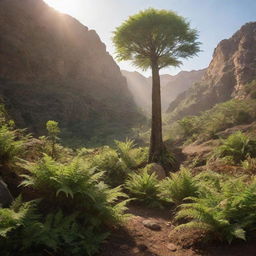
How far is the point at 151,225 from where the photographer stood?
5.50m

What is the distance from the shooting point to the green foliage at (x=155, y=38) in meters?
12.2

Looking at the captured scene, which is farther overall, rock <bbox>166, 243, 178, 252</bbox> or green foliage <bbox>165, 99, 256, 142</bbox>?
green foliage <bbox>165, 99, 256, 142</bbox>

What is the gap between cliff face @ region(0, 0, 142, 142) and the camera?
38.0m

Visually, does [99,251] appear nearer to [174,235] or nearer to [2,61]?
[174,235]

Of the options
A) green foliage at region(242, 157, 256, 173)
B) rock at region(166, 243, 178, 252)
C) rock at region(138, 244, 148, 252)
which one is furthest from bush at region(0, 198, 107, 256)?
green foliage at region(242, 157, 256, 173)

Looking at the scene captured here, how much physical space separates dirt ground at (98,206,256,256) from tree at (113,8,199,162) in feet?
22.9

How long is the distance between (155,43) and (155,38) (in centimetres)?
23

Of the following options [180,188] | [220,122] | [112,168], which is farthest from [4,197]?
[220,122]

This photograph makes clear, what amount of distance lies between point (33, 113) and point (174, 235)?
109 ft

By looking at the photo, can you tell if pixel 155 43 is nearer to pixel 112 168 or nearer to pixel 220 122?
pixel 112 168

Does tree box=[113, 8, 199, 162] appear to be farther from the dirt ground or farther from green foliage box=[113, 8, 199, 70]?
the dirt ground

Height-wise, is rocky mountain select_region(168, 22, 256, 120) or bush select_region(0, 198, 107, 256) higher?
rocky mountain select_region(168, 22, 256, 120)

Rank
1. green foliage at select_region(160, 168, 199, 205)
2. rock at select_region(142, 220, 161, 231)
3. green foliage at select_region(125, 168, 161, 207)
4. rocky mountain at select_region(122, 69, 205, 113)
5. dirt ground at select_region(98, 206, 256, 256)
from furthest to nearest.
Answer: rocky mountain at select_region(122, 69, 205, 113)
green foliage at select_region(125, 168, 161, 207)
green foliage at select_region(160, 168, 199, 205)
rock at select_region(142, 220, 161, 231)
dirt ground at select_region(98, 206, 256, 256)

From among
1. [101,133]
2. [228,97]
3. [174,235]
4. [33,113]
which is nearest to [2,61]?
[33,113]
